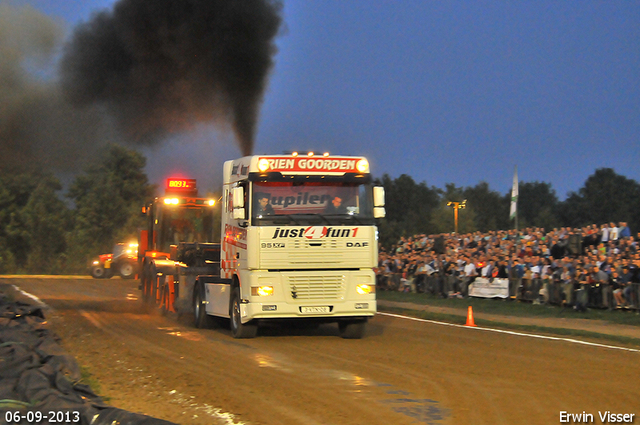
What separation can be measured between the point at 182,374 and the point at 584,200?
67.6 m

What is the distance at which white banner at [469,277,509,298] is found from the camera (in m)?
23.1

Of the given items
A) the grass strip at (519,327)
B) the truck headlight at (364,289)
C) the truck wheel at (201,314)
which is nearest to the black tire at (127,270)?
the grass strip at (519,327)

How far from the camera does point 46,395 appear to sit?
21.1ft

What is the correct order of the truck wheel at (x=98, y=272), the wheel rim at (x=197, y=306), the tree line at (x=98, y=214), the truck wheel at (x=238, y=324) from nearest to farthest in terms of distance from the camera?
the truck wheel at (x=238, y=324) → the wheel rim at (x=197, y=306) → the truck wheel at (x=98, y=272) → the tree line at (x=98, y=214)

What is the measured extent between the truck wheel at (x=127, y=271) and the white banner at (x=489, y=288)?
2632 cm

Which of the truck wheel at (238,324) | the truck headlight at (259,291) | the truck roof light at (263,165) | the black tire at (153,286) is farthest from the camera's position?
the black tire at (153,286)

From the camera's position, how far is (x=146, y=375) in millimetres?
9516

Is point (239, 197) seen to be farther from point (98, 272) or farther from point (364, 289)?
point (98, 272)

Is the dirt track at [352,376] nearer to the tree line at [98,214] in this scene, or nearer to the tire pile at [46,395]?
the tire pile at [46,395]

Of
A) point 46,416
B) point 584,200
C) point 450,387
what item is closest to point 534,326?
point 450,387

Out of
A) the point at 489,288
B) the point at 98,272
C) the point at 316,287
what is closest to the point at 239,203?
the point at 316,287

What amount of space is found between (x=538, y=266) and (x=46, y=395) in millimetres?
17945

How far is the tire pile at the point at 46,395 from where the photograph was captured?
5906mm

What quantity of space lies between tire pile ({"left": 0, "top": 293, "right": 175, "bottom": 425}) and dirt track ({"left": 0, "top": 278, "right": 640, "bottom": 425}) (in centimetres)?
70
